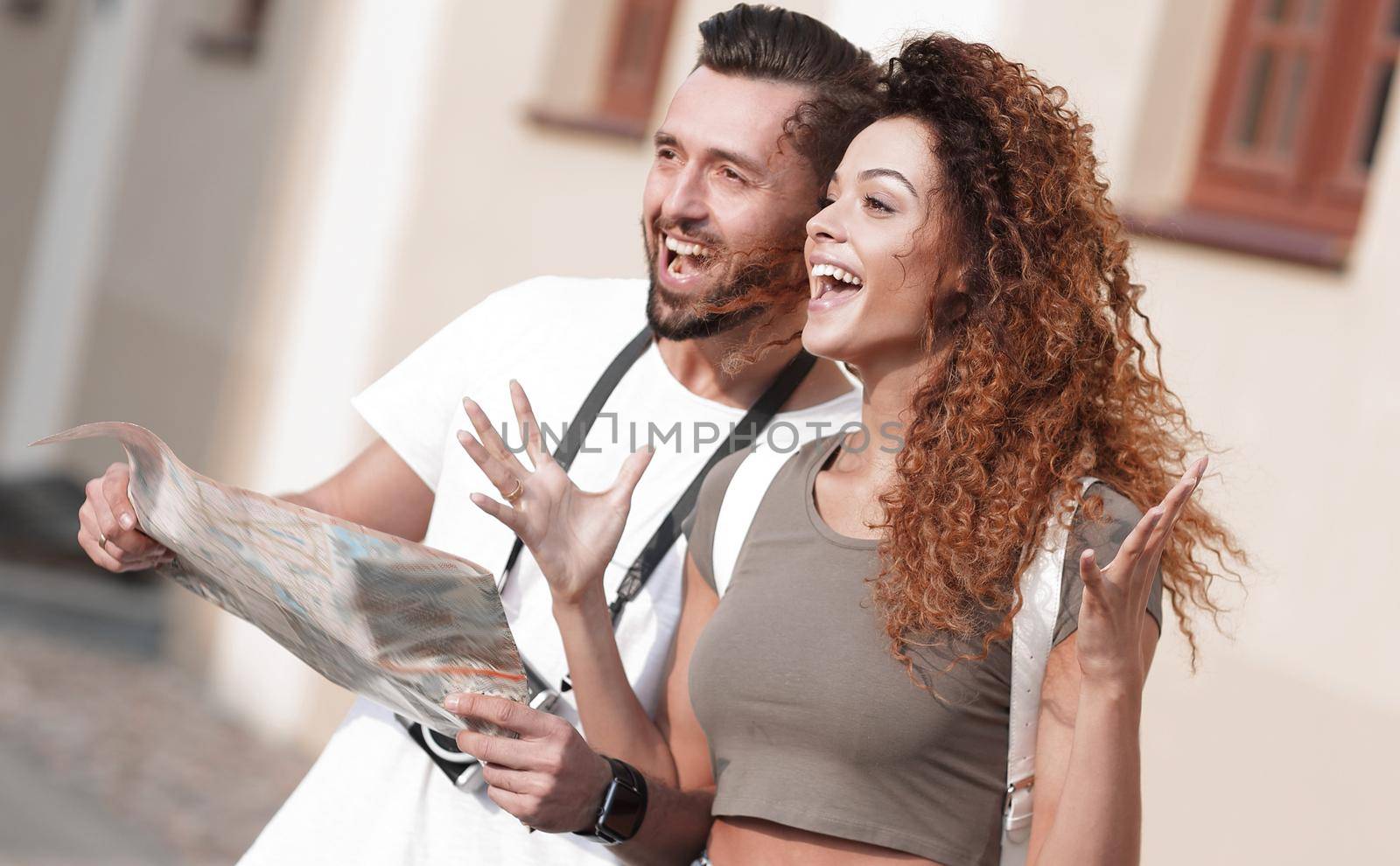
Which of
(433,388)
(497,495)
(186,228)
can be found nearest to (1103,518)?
(497,495)

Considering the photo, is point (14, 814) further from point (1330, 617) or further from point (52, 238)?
point (52, 238)

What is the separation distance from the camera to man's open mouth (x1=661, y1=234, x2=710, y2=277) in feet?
8.10

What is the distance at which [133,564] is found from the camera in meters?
2.29

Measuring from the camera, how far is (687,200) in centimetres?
248

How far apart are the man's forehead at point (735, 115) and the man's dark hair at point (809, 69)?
0.6 inches

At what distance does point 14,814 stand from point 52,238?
251 inches

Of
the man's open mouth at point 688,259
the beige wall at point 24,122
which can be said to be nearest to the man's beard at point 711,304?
the man's open mouth at point 688,259

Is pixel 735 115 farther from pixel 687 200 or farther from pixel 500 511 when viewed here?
pixel 500 511

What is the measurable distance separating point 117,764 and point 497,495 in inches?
175

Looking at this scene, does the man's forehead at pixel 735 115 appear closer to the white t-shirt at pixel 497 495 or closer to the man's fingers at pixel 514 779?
the white t-shirt at pixel 497 495

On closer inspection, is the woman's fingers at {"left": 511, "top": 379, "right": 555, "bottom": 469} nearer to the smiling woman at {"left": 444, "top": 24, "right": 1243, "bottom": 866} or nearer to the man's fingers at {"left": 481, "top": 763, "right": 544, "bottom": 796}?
the smiling woman at {"left": 444, "top": 24, "right": 1243, "bottom": 866}

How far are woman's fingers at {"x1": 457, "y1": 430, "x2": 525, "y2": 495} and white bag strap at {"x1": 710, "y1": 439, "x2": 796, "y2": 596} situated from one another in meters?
0.30

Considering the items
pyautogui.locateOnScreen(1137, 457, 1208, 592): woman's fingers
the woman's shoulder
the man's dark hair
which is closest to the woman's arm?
pyautogui.locateOnScreen(1137, 457, 1208, 592): woman's fingers

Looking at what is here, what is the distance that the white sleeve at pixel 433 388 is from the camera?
98.1 inches
